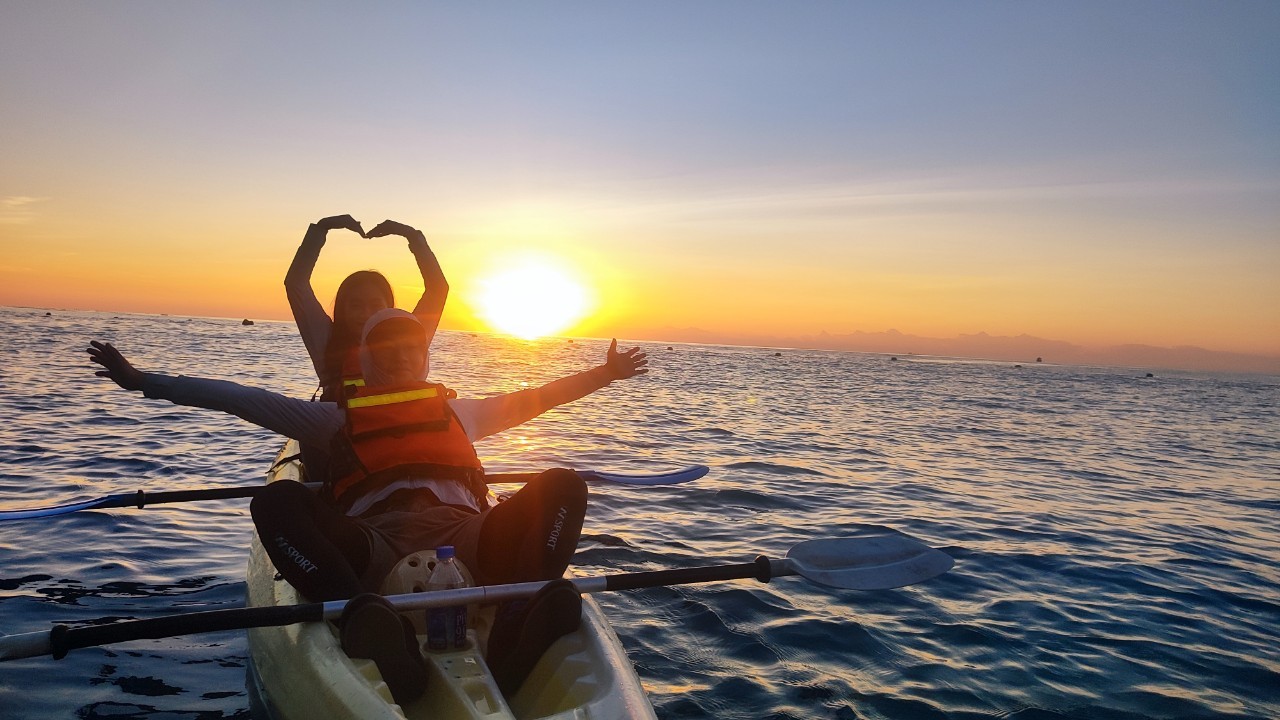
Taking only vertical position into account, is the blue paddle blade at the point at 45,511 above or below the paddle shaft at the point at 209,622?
below

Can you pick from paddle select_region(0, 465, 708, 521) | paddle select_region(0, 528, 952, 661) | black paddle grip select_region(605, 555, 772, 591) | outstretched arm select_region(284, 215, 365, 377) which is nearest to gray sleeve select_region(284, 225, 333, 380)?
outstretched arm select_region(284, 215, 365, 377)

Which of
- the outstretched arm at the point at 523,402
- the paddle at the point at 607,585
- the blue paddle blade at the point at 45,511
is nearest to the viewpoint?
the paddle at the point at 607,585

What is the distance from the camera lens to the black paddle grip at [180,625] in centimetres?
292

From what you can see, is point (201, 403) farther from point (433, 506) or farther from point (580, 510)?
point (580, 510)

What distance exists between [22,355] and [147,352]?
5594 mm

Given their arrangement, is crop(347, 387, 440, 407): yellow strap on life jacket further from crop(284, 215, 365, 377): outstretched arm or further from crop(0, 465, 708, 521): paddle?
→ crop(284, 215, 365, 377): outstretched arm

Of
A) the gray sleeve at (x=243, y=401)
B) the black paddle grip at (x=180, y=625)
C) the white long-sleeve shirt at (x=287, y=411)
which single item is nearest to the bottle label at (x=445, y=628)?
the black paddle grip at (x=180, y=625)

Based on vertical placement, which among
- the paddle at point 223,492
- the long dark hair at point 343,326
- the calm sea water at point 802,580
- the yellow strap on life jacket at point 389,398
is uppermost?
the long dark hair at point 343,326

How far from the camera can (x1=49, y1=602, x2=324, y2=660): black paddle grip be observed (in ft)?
9.57

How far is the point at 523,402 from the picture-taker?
4824 millimetres

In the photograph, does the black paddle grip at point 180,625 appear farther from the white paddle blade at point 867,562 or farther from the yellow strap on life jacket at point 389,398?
the white paddle blade at point 867,562

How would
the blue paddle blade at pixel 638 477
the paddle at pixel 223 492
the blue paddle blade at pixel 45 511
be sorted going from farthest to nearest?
the blue paddle blade at pixel 638 477 → the paddle at pixel 223 492 → the blue paddle blade at pixel 45 511

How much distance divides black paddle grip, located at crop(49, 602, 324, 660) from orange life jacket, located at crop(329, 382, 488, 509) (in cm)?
112

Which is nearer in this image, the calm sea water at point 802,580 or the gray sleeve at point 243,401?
the gray sleeve at point 243,401
